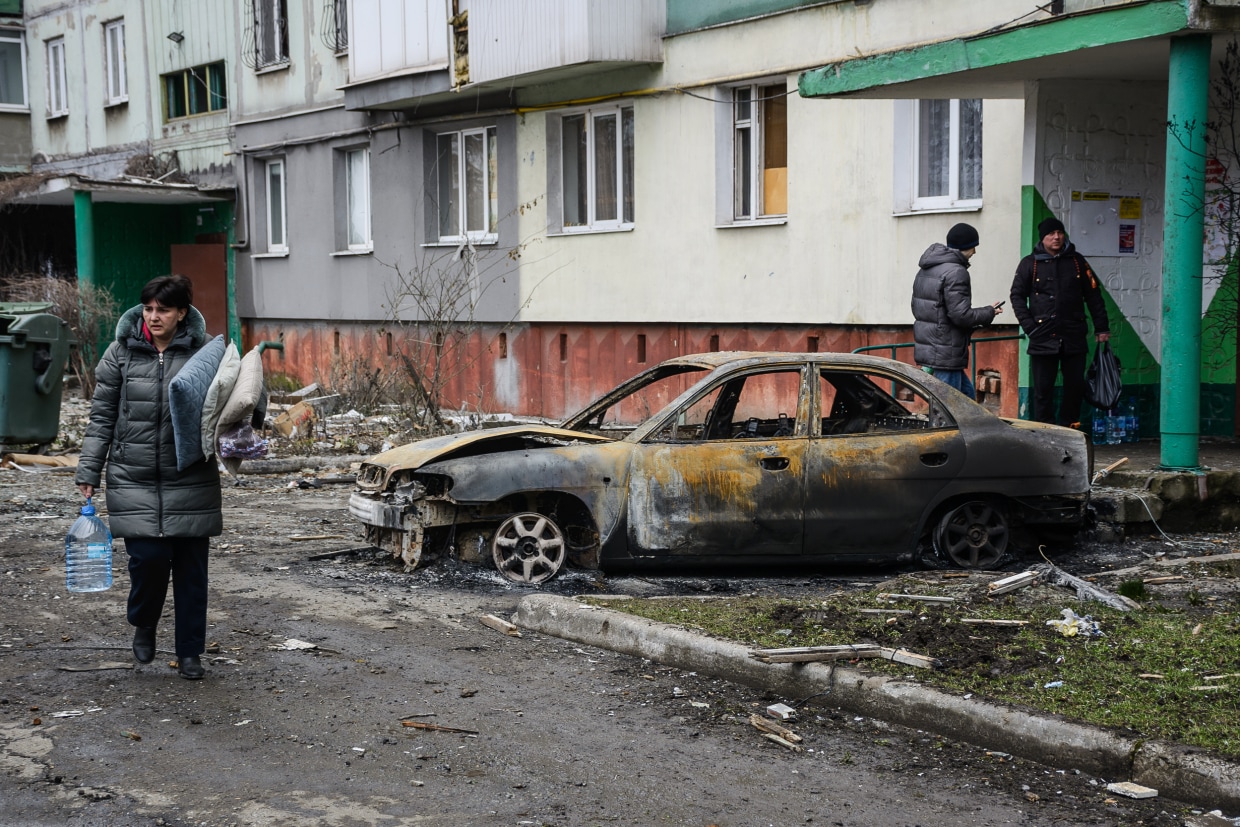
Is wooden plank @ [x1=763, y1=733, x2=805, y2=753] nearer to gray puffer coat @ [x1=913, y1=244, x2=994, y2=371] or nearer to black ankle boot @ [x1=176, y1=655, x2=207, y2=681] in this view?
black ankle boot @ [x1=176, y1=655, x2=207, y2=681]

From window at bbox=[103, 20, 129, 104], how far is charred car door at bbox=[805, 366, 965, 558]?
22463 millimetres

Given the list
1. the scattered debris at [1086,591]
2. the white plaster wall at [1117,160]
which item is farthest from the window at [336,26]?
the scattered debris at [1086,591]

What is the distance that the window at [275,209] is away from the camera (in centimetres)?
2425

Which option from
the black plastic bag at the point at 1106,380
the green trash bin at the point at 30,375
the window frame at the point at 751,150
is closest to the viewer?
the black plastic bag at the point at 1106,380

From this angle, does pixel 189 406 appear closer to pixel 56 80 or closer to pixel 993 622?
pixel 993 622

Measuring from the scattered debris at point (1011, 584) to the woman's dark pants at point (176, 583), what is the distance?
402 cm

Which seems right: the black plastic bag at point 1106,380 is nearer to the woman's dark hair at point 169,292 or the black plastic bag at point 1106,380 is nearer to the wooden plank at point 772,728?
the wooden plank at point 772,728

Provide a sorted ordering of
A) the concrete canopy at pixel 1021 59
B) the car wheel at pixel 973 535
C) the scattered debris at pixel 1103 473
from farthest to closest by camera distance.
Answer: the scattered debris at pixel 1103 473 < the concrete canopy at pixel 1021 59 < the car wheel at pixel 973 535

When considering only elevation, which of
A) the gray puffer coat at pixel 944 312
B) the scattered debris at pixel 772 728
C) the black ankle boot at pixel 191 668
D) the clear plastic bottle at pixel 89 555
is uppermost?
the gray puffer coat at pixel 944 312

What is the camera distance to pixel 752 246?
15.9 m

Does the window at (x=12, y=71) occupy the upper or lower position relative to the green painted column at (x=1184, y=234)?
upper

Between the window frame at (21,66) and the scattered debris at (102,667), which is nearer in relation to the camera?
the scattered debris at (102,667)

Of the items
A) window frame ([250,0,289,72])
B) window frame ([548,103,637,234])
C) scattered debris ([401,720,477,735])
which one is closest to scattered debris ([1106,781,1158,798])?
scattered debris ([401,720,477,735])

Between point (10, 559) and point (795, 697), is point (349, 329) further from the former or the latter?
point (795, 697)
